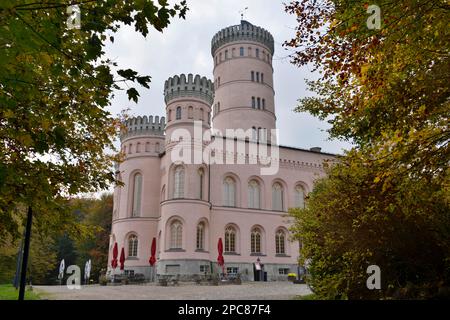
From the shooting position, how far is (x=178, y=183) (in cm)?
3156

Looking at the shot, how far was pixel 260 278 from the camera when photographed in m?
32.5

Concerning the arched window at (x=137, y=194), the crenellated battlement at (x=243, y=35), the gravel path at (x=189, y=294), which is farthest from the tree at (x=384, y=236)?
the crenellated battlement at (x=243, y=35)

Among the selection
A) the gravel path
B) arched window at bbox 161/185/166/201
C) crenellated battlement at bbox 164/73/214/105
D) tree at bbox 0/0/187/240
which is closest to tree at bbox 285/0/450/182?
tree at bbox 0/0/187/240

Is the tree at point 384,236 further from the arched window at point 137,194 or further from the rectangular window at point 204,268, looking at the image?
the arched window at point 137,194

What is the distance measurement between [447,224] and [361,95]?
137 inches

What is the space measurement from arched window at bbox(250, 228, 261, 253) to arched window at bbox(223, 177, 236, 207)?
292cm

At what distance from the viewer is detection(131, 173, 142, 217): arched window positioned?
3606 centimetres

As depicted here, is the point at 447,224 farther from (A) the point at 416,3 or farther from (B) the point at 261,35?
(B) the point at 261,35

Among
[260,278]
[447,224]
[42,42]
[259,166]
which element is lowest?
[260,278]

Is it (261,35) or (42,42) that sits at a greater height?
(261,35)

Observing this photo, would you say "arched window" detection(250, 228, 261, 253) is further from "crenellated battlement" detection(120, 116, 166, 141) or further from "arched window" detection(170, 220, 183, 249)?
"crenellated battlement" detection(120, 116, 166, 141)

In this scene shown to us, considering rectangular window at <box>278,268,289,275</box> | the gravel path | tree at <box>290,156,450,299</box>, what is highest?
tree at <box>290,156,450,299</box>

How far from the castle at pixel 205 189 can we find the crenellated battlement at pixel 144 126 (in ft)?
0.30
